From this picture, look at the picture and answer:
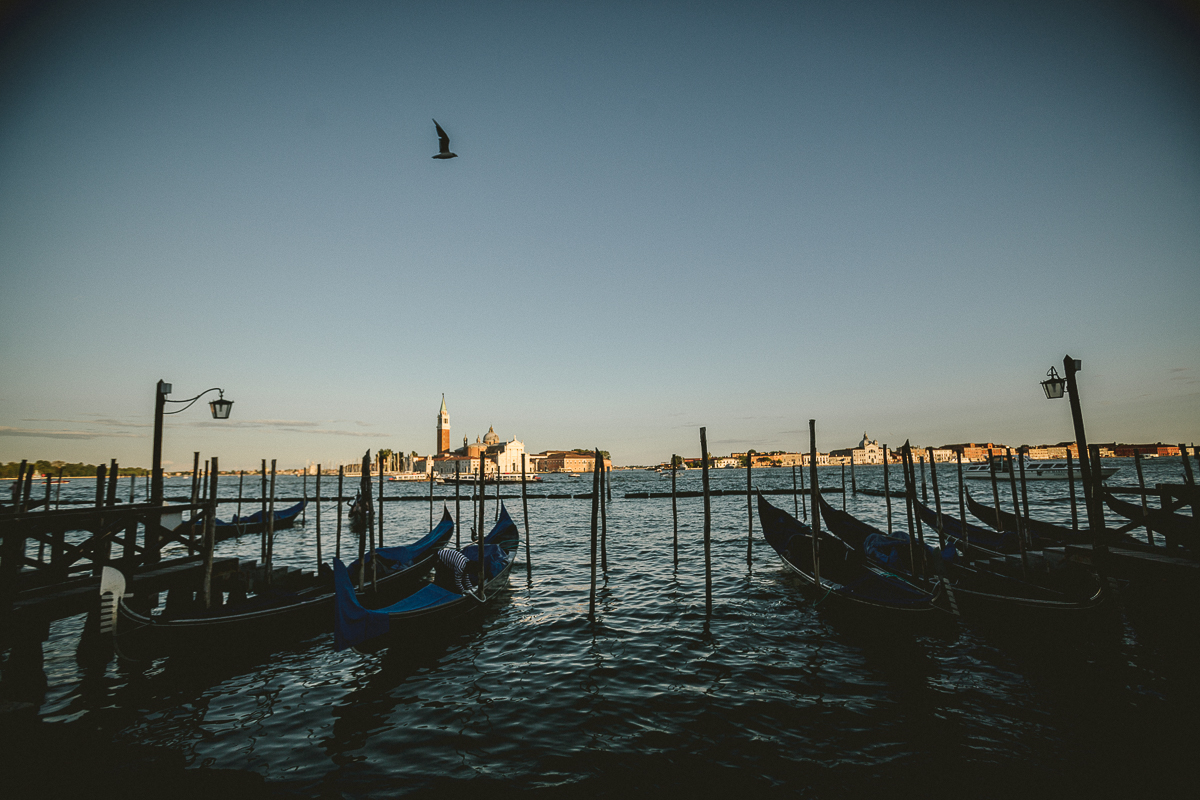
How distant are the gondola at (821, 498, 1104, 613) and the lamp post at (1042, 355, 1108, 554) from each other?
32.8 inches

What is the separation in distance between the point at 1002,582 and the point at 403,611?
32.5ft

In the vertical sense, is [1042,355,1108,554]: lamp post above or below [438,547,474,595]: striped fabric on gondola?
above

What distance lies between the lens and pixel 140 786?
4723 mm

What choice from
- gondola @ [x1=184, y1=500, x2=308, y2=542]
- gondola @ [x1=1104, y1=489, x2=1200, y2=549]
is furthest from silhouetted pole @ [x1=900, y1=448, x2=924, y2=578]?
gondola @ [x1=184, y1=500, x2=308, y2=542]

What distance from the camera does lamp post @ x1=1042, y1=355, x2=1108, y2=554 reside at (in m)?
8.36

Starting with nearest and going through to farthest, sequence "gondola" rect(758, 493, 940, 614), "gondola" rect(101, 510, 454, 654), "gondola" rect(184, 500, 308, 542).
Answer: "gondola" rect(101, 510, 454, 654)
"gondola" rect(758, 493, 940, 614)
"gondola" rect(184, 500, 308, 542)

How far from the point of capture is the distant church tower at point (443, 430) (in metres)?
123

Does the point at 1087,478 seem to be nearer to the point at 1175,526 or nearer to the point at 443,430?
the point at 1175,526

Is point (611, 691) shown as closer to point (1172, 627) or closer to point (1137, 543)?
point (1172, 627)

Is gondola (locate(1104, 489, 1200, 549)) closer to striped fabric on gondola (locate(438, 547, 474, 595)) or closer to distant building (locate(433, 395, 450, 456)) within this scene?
striped fabric on gondola (locate(438, 547, 474, 595))

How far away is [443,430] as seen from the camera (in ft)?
407

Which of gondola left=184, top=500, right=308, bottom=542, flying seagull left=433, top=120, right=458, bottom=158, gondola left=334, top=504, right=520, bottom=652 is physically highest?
flying seagull left=433, top=120, right=458, bottom=158

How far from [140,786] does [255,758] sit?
2.85 ft

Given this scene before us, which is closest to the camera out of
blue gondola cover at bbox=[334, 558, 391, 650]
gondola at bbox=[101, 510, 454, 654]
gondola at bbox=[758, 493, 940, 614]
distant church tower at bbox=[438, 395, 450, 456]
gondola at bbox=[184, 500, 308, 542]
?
blue gondola cover at bbox=[334, 558, 391, 650]
